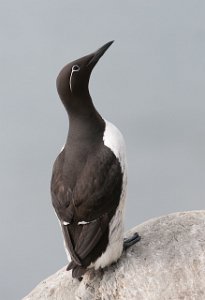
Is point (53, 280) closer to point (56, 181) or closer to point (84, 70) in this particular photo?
point (56, 181)

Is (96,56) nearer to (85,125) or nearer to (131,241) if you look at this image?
Result: (85,125)

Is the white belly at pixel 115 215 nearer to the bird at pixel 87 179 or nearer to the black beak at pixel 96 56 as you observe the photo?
the bird at pixel 87 179

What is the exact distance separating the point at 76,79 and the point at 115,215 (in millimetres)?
1653

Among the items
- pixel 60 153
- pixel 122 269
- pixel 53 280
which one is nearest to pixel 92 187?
pixel 60 153

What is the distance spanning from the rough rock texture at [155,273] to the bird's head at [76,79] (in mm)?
2038

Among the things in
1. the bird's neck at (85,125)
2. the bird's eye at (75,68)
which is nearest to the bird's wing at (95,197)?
the bird's neck at (85,125)

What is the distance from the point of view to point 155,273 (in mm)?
7777

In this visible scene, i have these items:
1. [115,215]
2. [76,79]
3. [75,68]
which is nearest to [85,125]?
[76,79]

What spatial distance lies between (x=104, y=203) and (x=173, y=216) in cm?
152

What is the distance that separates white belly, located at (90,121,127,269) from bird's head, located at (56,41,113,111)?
538 mm

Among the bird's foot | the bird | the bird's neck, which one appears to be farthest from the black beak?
the bird's foot

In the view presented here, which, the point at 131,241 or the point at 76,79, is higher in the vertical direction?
the point at 76,79

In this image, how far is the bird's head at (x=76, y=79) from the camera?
24.4 ft

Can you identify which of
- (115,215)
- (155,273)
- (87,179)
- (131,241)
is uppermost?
(87,179)
